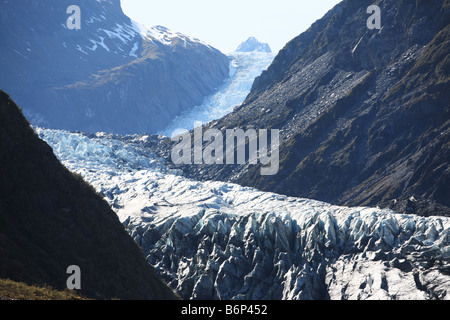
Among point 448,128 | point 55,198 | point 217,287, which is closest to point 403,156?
point 448,128

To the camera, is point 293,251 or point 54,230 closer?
point 54,230

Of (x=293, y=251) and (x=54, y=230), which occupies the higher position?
(x=293, y=251)

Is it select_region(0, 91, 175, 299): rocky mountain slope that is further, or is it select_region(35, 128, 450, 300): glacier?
select_region(35, 128, 450, 300): glacier

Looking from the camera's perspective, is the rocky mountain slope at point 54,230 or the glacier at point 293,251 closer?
the rocky mountain slope at point 54,230
